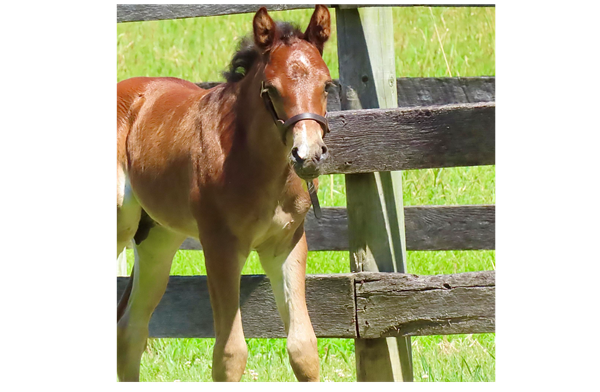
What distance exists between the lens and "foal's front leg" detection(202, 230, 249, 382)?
138 inches

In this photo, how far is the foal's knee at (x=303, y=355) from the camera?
11.7ft

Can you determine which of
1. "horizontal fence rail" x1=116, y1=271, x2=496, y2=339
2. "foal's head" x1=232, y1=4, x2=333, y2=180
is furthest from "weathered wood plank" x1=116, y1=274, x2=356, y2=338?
"foal's head" x1=232, y1=4, x2=333, y2=180

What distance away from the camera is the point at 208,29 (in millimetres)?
11234

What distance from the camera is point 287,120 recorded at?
310 cm

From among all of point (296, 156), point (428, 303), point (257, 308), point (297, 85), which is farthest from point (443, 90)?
point (296, 156)

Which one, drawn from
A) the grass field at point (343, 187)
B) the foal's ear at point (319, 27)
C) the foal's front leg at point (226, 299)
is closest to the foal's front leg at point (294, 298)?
the foal's front leg at point (226, 299)

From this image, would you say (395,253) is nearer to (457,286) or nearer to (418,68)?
(457,286)

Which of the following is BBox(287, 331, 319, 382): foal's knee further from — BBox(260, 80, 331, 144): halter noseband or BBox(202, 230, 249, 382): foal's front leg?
BBox(260, 80, 331, 144): halter noseband

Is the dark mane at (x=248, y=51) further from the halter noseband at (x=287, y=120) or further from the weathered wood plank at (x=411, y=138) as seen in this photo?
the weathered wood plank at (x=411, y=138)

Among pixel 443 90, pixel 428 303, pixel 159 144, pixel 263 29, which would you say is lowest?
pixel 428 303

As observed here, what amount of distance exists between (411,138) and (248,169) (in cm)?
95

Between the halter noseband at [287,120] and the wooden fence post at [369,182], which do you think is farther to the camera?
the wooden fence post at [369,182]

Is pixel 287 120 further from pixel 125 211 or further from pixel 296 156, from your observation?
pixel 125 211

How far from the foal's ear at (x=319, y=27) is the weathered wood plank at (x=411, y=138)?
20.1 inches
